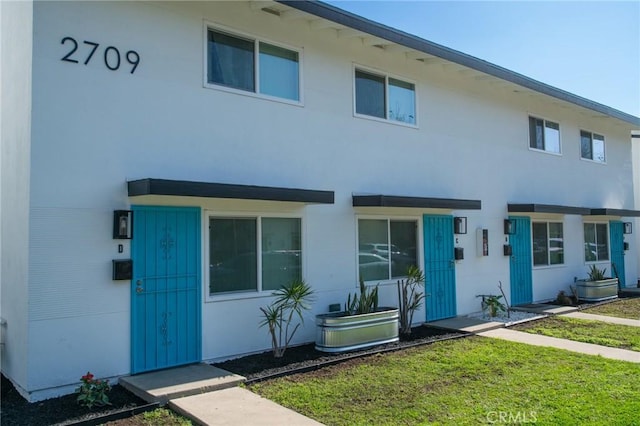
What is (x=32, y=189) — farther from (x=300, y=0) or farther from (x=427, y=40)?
(x=427, y=40)

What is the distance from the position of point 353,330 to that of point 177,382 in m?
2.86

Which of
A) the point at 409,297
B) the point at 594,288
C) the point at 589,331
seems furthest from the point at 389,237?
the point at 594,288

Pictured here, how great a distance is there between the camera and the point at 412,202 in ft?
30.0

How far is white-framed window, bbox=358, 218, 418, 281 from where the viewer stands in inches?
362

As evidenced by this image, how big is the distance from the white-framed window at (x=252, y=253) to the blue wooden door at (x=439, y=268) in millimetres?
3237

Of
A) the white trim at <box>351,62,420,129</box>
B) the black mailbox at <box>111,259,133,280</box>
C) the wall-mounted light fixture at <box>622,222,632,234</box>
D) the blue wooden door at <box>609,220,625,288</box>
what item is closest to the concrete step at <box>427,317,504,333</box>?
the white trim at <box>351,62,420,129</box>

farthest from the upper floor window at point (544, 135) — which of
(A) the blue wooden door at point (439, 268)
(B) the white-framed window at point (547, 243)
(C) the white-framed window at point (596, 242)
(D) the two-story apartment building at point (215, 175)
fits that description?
(A) the blue wooden door at point (439, 268)

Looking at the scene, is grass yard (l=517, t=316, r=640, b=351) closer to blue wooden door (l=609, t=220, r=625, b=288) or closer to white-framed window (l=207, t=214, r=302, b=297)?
Answer: white-framed window (l=207, t=214, r=302, b=297)

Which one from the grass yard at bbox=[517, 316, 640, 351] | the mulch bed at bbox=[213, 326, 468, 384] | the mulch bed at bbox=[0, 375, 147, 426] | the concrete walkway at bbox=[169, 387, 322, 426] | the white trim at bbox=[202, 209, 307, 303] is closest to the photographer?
the concrete walkway at bbox=[169, 387, 322, 426]

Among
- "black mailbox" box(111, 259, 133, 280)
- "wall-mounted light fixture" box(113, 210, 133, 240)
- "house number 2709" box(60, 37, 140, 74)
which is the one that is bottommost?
"black mailbox" box(111, 259, 133, 280)

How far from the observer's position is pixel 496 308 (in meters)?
10.6

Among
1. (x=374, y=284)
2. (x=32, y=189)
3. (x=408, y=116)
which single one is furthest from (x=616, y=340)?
(x=32, y=189)

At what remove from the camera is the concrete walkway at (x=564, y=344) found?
741 cm
